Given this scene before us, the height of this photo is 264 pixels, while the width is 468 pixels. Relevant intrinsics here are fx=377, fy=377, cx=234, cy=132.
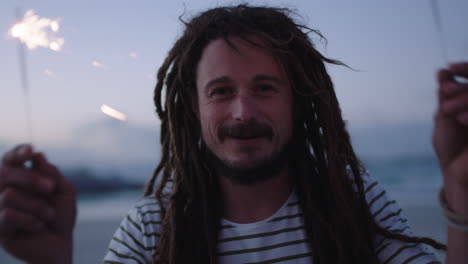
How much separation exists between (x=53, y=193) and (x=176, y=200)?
3.84 feet

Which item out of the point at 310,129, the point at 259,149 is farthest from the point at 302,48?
the point at 259,149

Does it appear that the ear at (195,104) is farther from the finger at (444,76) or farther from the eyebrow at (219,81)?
the finger at (444,76)

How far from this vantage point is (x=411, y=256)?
86.2 inches

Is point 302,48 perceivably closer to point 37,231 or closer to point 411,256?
point 411,256

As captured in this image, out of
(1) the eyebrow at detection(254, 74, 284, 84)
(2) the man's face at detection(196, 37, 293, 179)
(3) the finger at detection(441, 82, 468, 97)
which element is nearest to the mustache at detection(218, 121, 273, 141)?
(2) the man's face at detection(196, 37, 293, 179)

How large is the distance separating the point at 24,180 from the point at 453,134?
5.19 ft

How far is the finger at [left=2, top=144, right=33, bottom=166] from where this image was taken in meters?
1.34

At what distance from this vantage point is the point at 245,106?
7.96 feet

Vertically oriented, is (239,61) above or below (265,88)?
above

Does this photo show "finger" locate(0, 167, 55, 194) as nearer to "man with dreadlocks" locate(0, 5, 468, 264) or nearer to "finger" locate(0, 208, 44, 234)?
"finger" locate(0, 208, 44, 234)

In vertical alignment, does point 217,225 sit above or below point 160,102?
below

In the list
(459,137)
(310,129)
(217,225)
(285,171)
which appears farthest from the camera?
(310,129)

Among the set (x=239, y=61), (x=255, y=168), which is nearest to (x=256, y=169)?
(x=255, y=168)

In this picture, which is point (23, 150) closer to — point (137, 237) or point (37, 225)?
point (37, 225)
